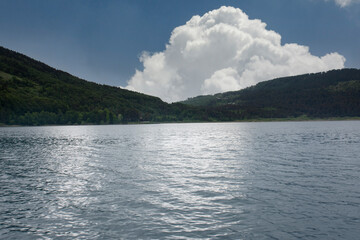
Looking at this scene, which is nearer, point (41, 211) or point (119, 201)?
point (41, 211)

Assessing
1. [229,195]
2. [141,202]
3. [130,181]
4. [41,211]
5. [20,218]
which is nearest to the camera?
[20,218]

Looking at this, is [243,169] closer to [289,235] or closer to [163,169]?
[163,169]

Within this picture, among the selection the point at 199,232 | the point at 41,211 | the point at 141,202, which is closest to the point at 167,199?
the point at 141,202

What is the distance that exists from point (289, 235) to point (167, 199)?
1118 cm

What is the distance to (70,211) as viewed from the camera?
69.6 feet

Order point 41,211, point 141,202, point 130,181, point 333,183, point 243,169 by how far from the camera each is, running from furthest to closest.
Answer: point 243,169
point 130,181
point 333,183
point 141,202
point 41,211

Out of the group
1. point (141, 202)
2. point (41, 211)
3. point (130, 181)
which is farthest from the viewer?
point (130, 181)

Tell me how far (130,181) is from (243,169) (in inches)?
664

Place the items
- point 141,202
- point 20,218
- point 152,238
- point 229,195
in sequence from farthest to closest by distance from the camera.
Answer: point 229,195, point 141,202, point 20,218, point 152,238

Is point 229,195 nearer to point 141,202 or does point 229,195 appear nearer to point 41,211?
point 141,202

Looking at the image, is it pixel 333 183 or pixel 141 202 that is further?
pixel 333 183

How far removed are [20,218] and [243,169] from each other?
28.5 meters

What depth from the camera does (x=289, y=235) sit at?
16.2m

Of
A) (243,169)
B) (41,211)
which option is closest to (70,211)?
(41,211)
